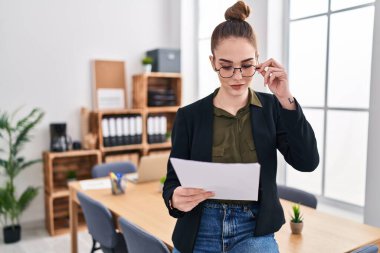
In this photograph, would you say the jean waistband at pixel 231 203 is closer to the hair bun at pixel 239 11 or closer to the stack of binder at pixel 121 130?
the hair bun at pixel 239 11

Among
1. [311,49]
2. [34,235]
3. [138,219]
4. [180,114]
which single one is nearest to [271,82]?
[180,114]

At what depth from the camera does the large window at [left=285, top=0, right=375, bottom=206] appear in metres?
2.94

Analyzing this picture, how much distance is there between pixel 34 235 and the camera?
3893 millimetres

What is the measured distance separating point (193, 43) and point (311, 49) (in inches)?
76.3

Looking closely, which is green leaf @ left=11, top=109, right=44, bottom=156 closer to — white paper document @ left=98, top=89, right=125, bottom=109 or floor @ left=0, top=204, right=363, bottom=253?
white paper document @ left=98, top=89, right=125, bottom=109

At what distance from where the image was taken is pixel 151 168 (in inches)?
113

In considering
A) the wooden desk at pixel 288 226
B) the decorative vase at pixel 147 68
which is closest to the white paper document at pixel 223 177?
the wooden desk at pixel 288 226

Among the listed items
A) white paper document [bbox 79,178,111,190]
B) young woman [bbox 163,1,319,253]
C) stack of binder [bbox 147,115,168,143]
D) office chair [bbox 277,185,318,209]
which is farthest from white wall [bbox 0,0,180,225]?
young woman [bbox 163,1,319,253]

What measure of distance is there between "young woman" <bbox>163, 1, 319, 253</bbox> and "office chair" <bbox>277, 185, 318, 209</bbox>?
1181 millimetres

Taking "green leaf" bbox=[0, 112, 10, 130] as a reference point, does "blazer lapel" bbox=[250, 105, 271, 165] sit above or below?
above

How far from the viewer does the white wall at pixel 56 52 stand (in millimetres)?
3891

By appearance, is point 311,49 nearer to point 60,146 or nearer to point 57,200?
point 60,146

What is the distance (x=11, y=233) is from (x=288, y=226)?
A: 2.95 m

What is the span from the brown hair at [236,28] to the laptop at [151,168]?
1686mm
